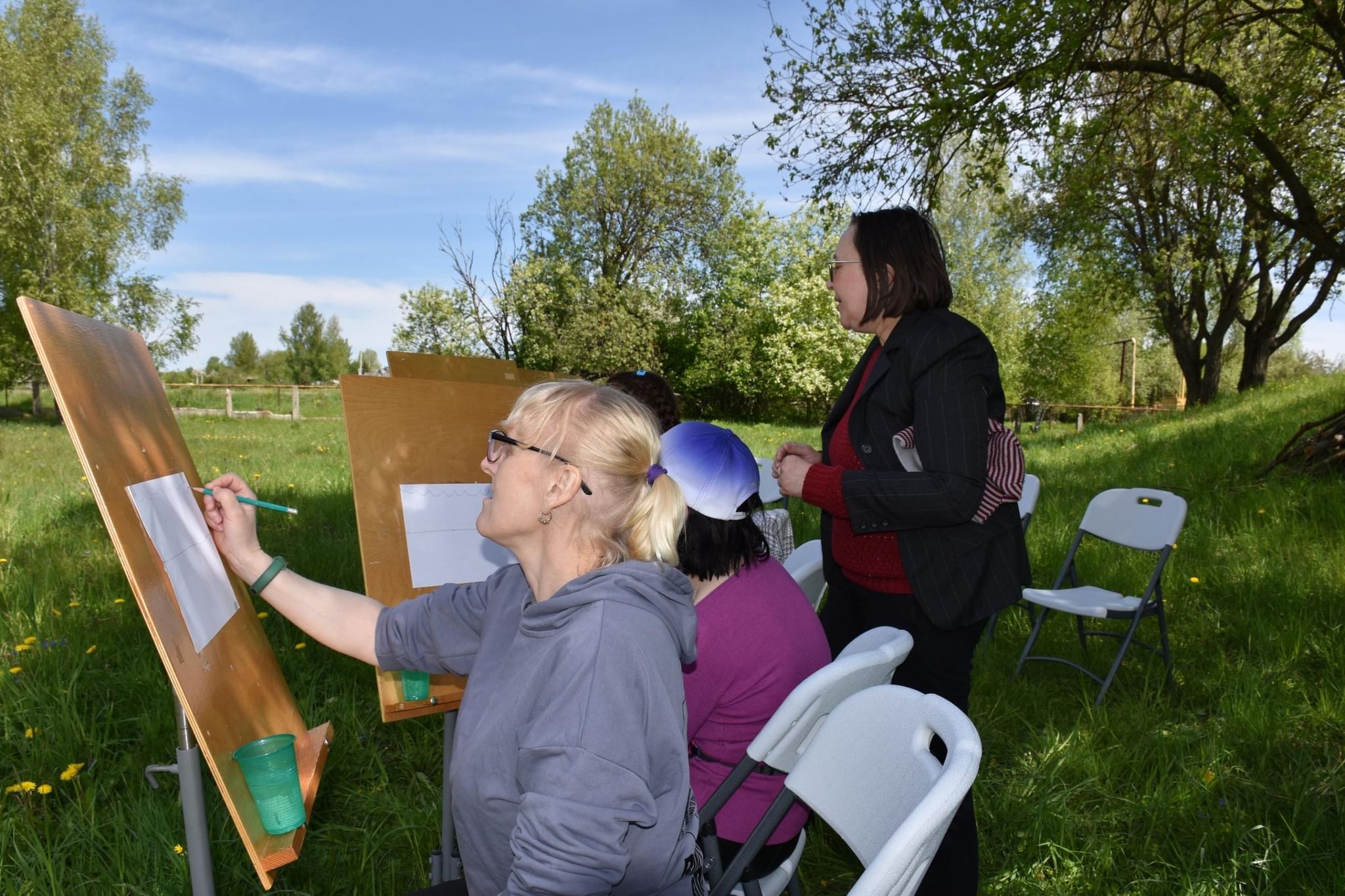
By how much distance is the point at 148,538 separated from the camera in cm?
139

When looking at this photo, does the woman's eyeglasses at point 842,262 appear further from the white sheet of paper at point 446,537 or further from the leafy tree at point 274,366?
the leafy tree at point 274,366

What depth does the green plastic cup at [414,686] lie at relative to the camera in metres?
2.25

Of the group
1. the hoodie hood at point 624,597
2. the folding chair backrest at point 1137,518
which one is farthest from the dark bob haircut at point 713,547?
the folding chair backrest at point 1137,518

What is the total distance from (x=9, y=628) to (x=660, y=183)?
29625 millimetres

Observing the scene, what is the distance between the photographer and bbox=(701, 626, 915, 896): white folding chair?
4.94 ft

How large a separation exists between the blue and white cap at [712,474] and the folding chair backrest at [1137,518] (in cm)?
291

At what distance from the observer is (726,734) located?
5.82 feet

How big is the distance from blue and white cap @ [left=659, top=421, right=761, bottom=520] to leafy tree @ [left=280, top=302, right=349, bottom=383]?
73.8 meters

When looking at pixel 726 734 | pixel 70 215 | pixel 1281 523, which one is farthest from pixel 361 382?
pixel 70 215

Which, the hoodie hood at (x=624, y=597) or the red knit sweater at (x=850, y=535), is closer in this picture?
the hoodie hood at (x=624, y=597)

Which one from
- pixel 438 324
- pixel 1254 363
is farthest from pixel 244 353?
pixel 1254 363

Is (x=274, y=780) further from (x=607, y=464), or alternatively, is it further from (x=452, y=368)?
(x=452, y=368)

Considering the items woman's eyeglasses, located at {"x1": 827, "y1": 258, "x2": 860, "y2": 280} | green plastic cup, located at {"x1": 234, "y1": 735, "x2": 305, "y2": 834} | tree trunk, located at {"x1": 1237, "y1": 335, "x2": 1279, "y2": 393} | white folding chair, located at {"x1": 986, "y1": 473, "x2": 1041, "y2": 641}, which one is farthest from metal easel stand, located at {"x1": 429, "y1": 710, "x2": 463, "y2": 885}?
tree trunk, located at {"x1": 1237, "y1": 335, "x2": 1279, "y2": 393}

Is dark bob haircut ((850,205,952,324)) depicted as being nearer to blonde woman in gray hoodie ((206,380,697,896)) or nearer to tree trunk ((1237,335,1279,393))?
blonde woman in gray hoodie ((206,380,697,896))
